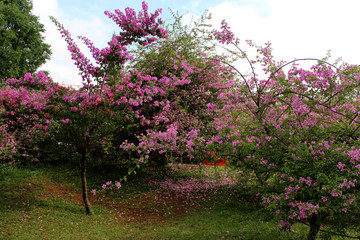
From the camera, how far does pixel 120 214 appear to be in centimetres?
818

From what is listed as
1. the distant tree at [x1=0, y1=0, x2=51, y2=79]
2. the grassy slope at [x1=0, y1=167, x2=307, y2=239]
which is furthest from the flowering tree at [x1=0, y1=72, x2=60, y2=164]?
the distant tree at [x1=0, y1=0, x2=51, y2=79]

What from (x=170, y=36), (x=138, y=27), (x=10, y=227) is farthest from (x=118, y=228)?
(x=170, y=36)

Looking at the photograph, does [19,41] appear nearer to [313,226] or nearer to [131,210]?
[131,210]

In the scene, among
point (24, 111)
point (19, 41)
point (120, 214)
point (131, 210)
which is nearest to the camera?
point (120, 214)

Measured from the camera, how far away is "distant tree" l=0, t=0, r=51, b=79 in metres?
24.5

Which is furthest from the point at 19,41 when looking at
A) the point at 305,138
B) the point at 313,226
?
the point at 313,226

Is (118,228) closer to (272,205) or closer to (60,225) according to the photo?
(60,225)

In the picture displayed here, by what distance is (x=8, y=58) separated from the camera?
80.6 feet

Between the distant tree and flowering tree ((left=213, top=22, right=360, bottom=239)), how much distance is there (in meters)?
24.2

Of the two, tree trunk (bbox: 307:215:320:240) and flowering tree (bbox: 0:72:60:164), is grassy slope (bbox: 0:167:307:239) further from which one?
flowering tree (bbox: 0:72:60:164)

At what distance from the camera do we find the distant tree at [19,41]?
24484 mm

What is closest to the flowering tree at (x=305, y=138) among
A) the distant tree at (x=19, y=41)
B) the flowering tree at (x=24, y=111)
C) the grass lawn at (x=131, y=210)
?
the grass lawn at (x=131, y=210)

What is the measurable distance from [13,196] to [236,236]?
6.66 metres

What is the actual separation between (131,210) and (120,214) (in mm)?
447
